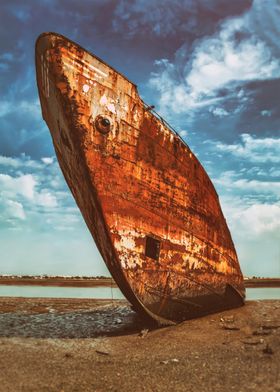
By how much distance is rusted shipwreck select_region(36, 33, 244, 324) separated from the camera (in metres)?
6.36

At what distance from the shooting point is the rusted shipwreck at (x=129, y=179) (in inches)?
251

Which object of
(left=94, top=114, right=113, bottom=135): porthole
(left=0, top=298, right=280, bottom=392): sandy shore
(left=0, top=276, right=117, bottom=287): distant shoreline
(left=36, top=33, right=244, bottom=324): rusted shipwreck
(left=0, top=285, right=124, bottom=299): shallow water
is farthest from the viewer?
(left=0, top=276, right=117, bottom=287): distant shoreline

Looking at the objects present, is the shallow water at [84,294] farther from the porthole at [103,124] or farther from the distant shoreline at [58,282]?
the porthole at [103,124]

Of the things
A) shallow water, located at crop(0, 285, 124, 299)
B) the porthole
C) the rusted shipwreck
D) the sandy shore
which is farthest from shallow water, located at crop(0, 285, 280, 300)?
the porthole

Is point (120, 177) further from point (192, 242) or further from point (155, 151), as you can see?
point (192, 242)

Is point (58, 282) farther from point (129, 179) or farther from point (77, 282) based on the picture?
point (129, 179)

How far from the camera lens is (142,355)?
5.49 m

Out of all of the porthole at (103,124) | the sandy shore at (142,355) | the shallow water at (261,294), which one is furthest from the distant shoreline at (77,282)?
the porthole at (103,124)

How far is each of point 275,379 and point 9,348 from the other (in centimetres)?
415

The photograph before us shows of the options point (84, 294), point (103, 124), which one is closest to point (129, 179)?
point (103, 124)

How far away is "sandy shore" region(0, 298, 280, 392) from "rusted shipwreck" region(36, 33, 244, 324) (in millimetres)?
749

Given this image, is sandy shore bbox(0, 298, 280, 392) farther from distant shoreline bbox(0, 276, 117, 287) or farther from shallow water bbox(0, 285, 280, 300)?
distant shoreline bbox(0, 276, 117, 287)

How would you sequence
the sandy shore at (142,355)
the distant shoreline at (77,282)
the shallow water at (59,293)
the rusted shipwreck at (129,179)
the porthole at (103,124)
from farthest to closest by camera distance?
the distant shoreline at (77,282) < the shallow water at (59,293) < the porthole at (103,124) < the rusted shipwreck at (129,179) < the sandy shore at (142,355)

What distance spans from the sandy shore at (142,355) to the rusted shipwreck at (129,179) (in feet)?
2.46
